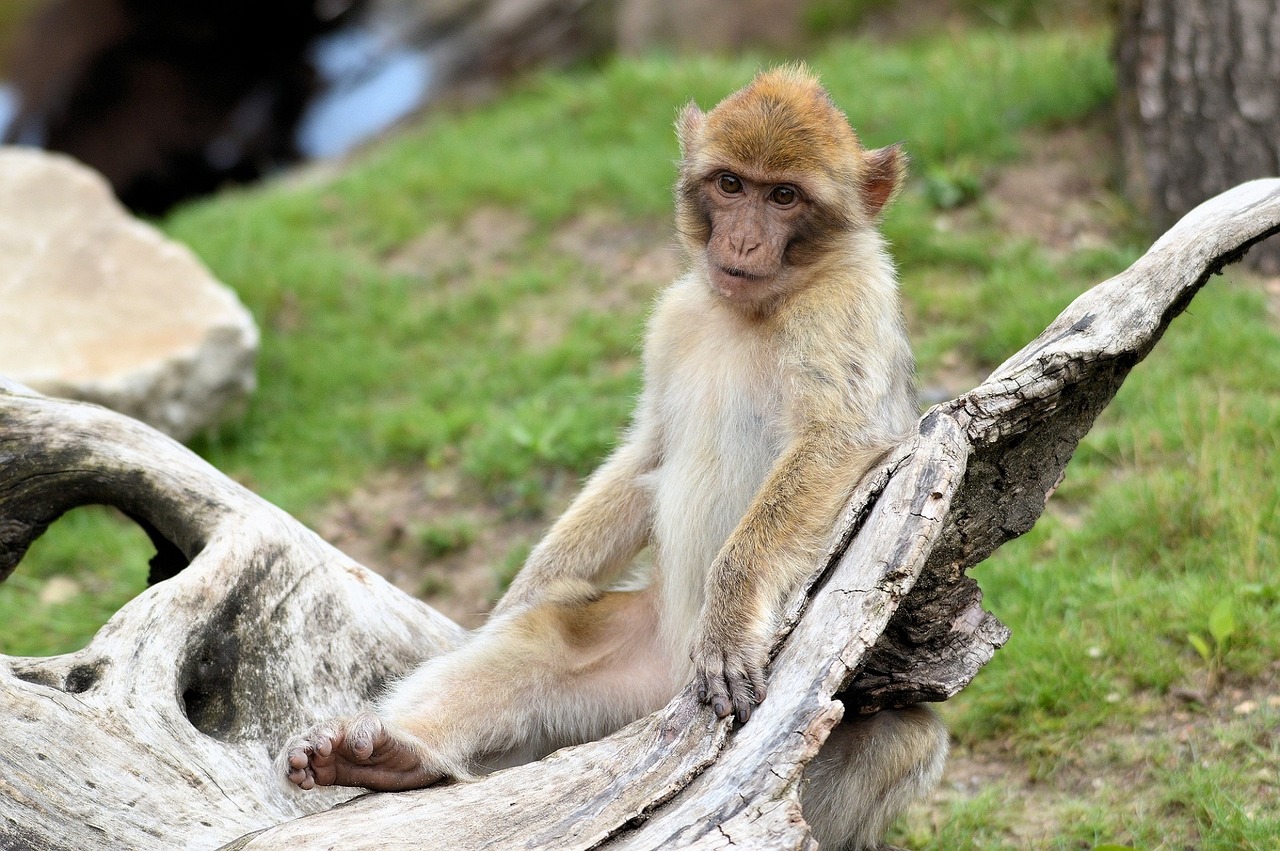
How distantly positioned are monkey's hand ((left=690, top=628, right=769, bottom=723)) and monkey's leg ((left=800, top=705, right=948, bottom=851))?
42 centimetres

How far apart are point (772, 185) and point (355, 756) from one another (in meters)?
1.94

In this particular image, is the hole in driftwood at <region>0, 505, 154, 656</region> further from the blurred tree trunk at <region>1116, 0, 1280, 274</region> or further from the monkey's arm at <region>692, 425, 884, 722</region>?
the blurred tree trunk at <region>1116, 0, 1280, 274</region>

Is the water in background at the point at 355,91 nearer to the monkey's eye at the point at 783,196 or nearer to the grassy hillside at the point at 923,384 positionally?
the grassy hillside at the point at 923,384

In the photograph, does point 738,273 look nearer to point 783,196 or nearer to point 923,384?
point 783,196

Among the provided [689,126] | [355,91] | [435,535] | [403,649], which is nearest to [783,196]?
[689,126]

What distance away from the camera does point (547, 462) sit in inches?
248

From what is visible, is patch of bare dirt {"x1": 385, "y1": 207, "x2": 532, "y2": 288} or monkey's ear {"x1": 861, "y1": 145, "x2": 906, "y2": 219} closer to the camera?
monkey's ear {"x1": 861, "y1": 145, "x2": 906, "y2": 219}

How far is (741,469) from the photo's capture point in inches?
153

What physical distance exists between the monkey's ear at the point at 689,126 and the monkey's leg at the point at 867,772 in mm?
1824

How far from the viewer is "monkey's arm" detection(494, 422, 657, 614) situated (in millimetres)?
4242

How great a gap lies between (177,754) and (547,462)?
10.1 ft

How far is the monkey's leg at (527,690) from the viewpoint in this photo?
3.58 m

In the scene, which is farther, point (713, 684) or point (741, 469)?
point (741, 469)

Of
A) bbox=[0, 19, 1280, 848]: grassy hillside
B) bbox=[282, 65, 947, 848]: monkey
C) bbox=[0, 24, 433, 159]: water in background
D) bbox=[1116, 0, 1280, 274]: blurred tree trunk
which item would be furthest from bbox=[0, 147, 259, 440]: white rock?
bbox=[0, 24, 433, 159]: water in background
